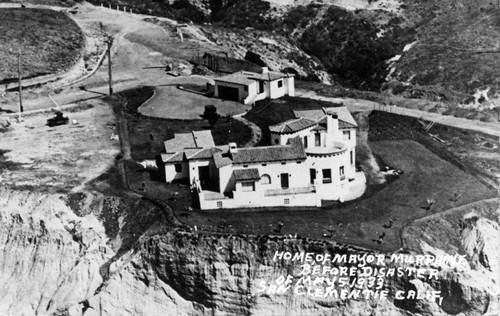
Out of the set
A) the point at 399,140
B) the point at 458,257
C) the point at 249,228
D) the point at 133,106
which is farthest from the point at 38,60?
the point at 458,257

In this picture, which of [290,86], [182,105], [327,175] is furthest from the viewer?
[290,86]

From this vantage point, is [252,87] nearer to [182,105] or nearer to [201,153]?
[182,105]

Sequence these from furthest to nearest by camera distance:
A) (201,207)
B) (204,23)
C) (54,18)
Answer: (204,23)
(54,18)
(201,207)

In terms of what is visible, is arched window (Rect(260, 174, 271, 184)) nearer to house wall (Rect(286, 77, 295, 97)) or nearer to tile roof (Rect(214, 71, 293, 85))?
tile roof (Rect(214, 71, 293, 85))

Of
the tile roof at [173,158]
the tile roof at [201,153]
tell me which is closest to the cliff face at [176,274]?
the tile roof at [201,153]

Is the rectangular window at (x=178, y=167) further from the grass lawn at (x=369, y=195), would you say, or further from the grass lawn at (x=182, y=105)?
the grass lawn at (x=182, y=105)

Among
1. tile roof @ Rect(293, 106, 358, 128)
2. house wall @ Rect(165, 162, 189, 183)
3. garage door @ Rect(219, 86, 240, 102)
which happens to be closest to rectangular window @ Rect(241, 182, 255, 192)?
house wall @ Rect(165, 162, 189, 183)

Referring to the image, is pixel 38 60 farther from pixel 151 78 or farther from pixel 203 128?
pixel 203 128

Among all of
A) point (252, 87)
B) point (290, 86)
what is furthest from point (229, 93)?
point (290, 86)
